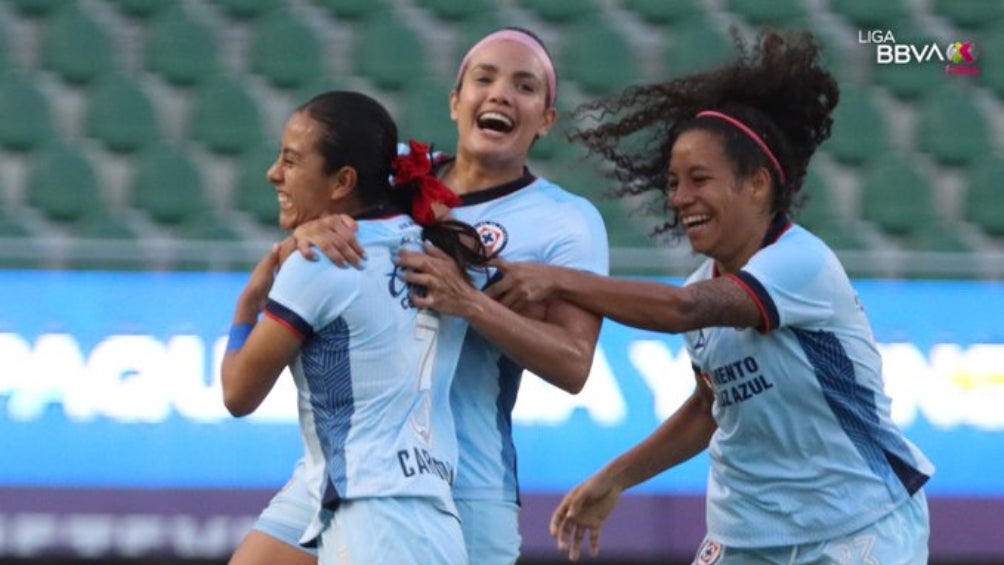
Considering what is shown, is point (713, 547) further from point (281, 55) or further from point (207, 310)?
point (281, 55)

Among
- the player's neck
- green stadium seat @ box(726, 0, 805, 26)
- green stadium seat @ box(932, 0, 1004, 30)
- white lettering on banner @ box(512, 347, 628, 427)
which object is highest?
green stadium seat @ box(932, 0, 1004, 30)

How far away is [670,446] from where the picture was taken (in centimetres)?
415

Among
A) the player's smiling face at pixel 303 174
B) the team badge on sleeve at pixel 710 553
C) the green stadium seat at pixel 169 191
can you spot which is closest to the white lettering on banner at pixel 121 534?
the green stadium seat at pixel 169 191

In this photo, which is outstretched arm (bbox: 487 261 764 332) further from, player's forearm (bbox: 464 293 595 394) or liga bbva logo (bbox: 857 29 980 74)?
liga bbva logo (bbox: 857 29 980 74)

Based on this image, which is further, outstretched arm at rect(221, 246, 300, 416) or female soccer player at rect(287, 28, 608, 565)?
female soccer player at rect(287, 28, 608, 565)

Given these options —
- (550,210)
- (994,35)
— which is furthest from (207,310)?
(994,35)

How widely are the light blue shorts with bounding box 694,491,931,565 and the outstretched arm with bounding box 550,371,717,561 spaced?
369 mm

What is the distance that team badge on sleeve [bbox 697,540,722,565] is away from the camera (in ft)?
12.9

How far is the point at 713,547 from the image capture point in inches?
156

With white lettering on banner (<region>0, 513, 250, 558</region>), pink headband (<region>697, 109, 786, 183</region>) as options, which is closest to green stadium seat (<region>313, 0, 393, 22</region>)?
white lettering on banner (<region>0, 513, 250, 558</region>)

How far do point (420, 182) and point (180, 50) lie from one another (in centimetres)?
364

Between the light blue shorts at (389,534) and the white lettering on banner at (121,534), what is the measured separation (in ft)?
7.92

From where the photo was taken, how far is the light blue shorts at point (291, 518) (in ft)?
12.2

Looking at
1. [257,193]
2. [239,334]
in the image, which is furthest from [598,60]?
[239,334]
